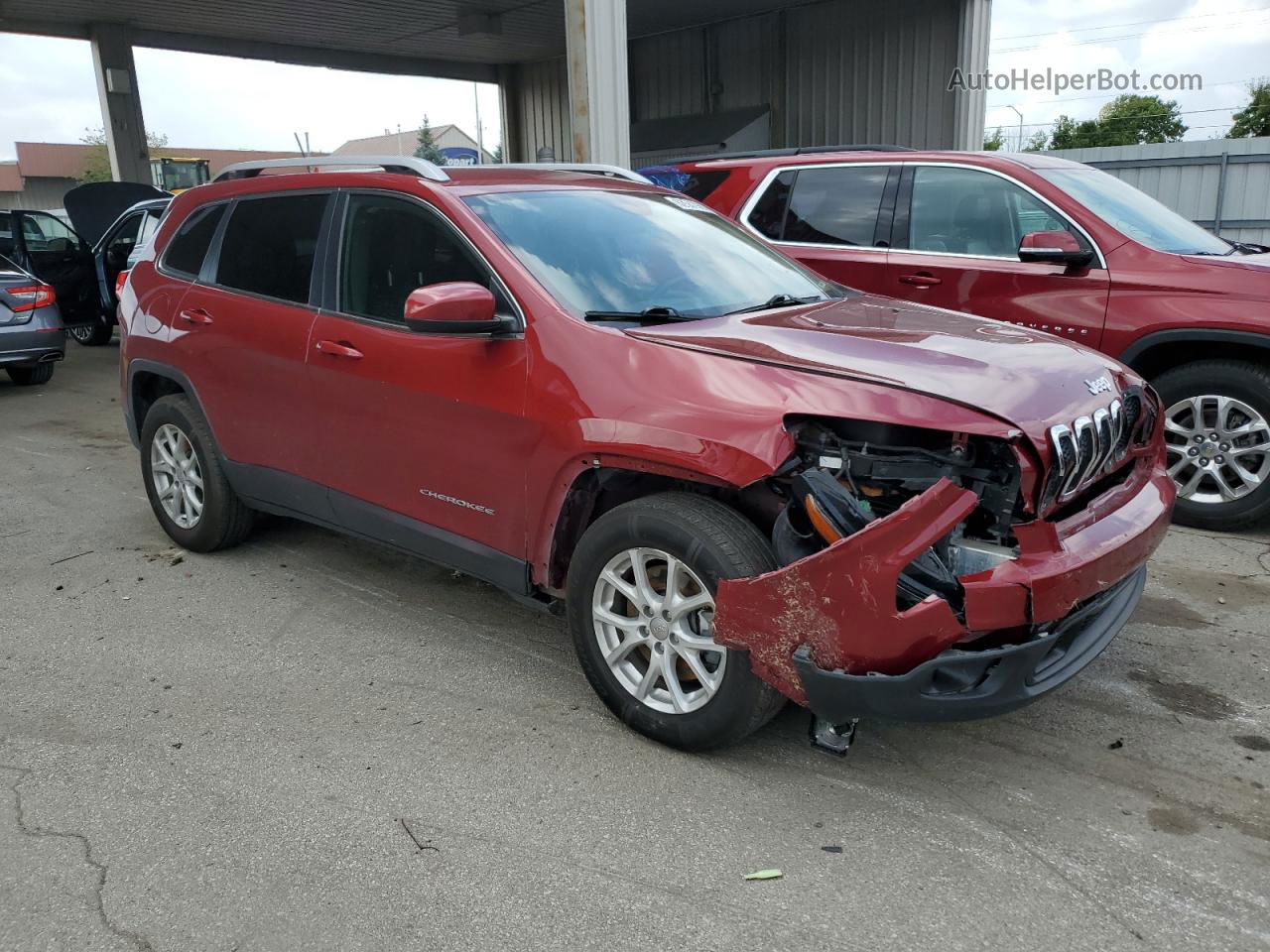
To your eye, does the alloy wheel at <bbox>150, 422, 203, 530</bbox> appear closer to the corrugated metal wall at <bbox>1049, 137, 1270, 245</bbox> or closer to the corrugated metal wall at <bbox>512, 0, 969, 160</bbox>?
the corrugated metal wall at <bbox>512, 0, 969, 160</bbox>

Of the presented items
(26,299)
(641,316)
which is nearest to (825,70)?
(26,299)

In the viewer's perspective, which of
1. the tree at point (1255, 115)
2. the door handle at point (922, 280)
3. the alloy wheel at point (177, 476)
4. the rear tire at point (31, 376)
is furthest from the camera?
the tree at point (1255, 115)

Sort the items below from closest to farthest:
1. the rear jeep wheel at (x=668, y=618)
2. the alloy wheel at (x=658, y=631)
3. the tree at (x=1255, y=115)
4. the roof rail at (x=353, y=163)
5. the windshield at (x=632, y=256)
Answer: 1. the rear jeep wheel at (x=668, y=618)
2. the alloy wheel at (x=658, y=631)
3. the windshield at (x=632, y=256)
4. the roof rail at (x=353, y=163)
5. the tree at (x=1255, y=115)

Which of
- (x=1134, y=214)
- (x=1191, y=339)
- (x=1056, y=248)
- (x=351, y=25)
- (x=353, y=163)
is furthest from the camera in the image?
(x=351, y=25)

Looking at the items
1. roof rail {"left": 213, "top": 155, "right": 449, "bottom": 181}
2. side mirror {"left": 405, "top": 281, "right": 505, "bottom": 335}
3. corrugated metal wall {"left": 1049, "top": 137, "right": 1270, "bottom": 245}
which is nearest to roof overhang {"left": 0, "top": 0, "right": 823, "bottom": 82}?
corrugated metal wall {"left": 1049, "top": 137, "right": 1270, "bottom": 245}

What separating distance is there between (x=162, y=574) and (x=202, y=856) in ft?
8.31

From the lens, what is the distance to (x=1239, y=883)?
2621mm

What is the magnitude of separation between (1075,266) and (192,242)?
455 cm

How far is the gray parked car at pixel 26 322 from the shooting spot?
31.6ft

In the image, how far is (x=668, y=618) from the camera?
3.13 meters

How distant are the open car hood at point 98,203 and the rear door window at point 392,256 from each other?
34.9ft

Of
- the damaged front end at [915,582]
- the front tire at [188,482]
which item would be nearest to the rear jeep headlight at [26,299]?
the front tire at [188,482]

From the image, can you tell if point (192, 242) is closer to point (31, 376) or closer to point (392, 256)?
point (392, 256)

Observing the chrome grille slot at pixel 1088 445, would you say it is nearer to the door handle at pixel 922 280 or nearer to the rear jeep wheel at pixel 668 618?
the rear jeep wheel at pixel 668 618
